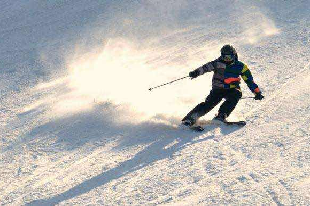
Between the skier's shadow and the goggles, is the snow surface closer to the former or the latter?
the skier's shadow

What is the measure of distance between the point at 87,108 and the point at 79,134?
1.31 meters

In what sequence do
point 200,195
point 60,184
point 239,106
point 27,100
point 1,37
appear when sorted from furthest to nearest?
1. point 1,37
2. point 27,100
3. point 239,106
4. point 60,184
5. point 200,195

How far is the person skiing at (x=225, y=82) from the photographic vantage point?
9172mm

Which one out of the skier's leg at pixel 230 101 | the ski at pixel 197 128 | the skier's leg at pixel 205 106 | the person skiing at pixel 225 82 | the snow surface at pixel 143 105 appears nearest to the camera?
the snow surface at pixel 143 105

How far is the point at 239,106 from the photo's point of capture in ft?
33.3

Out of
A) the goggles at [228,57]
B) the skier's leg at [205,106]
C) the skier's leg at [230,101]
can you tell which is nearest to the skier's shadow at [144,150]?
the skier's leg at [205,106]

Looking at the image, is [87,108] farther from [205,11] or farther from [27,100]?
[205,11]

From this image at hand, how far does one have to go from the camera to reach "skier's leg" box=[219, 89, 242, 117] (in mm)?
9273

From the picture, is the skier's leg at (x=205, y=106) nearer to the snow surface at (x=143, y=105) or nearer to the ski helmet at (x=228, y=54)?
the snow surface at (x=143, y=105)

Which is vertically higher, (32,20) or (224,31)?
(32,20)

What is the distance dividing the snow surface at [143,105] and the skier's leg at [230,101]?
1.28 ft

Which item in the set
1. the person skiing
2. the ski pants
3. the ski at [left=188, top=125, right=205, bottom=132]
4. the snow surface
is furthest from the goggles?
the ski at [left=188, top=125, right=205, bottom=132]

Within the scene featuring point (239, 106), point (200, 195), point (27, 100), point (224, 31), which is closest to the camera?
point (200, 195)

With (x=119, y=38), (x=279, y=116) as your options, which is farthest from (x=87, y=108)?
(x=119, y=38)
